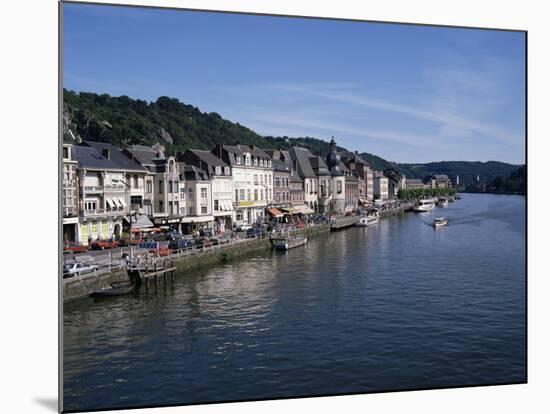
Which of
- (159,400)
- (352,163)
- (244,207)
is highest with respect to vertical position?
(352,163)

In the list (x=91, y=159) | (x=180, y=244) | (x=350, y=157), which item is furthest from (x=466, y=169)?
(x=91, y=159)

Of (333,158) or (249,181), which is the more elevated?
(333,158)

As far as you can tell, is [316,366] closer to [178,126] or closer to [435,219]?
[178,126]

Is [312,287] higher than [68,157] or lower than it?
lower

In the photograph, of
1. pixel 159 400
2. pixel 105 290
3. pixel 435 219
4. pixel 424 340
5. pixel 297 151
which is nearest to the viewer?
pixel 159 400

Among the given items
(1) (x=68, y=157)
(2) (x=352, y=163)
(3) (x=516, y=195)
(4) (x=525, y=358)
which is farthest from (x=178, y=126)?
(4) (x=525, y=358)

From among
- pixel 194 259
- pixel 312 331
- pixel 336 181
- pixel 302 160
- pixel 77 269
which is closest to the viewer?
pixel 312 331

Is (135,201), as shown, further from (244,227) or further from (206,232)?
(206,232)
